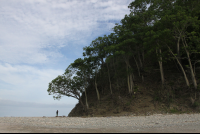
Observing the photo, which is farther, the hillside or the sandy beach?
the hillside

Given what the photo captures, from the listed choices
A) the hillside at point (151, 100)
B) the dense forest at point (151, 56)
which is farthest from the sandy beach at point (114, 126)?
the dense forest at point (151, 56)

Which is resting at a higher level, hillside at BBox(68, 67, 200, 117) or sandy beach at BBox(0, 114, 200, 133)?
hillside at BBox(68, 67, 200, 117)

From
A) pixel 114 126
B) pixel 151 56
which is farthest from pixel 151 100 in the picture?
pixel 114 126

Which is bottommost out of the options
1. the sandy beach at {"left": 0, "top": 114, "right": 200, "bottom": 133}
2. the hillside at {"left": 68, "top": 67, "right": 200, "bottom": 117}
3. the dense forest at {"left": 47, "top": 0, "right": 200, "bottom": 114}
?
the sandy beach at {"left": 0, "top": 114, "right": 200, "bottom": 133}

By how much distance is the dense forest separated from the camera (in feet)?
70.4

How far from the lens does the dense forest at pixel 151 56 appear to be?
21469mm

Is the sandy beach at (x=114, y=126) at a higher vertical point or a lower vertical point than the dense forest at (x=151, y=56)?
lower

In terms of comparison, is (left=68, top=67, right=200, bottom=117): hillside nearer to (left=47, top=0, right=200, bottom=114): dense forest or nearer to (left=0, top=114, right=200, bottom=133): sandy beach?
(left=47, top=0, right=200, bottom=114): dense forest

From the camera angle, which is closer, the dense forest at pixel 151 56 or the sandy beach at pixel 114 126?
the sandy beach at pixel 114 126

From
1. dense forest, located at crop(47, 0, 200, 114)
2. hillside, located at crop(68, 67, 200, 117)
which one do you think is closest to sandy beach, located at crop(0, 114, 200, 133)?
hillside, located at crop(68, 67, 200, 117)

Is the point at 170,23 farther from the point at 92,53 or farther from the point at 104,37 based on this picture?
the point at 92,53

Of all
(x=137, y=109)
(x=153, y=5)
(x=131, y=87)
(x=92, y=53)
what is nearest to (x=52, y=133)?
(x=137, y=109)

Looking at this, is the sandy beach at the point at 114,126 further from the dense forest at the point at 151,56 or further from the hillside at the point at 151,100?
the dense forest at the point at 151,56

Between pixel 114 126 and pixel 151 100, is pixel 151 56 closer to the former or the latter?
pixel 151 100
